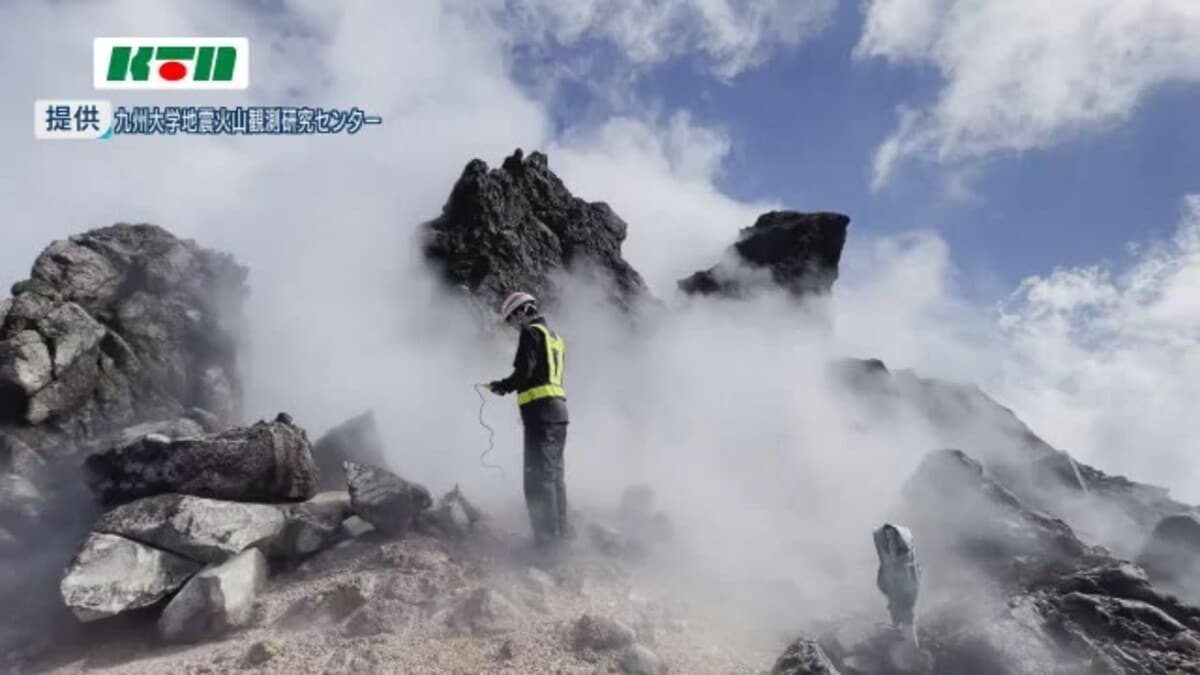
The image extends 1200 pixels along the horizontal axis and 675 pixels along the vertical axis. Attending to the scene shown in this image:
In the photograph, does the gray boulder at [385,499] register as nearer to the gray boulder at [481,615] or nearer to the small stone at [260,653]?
the gray boulder at [481,615]

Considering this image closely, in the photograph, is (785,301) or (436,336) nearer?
(436,336)

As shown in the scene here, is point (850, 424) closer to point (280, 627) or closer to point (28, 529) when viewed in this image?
point (280, 627)

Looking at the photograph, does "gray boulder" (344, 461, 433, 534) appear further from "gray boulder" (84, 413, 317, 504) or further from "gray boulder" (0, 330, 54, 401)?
"gray boulder" (0, 330, 54, 401)

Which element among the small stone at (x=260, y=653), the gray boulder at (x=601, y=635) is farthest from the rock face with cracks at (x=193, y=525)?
the gray boulder at (x=601, y=635)

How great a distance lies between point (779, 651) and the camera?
673 cm

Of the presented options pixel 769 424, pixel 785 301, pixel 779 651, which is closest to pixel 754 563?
pixel 779 651

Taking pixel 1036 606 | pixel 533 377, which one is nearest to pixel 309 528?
pixel 533 377

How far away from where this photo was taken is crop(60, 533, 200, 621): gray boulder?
6520mm

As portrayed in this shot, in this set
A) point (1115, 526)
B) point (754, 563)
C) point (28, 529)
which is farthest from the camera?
point (1115, 526)

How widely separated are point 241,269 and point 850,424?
44.6 ft

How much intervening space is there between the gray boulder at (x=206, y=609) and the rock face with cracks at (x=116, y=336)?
192 inches

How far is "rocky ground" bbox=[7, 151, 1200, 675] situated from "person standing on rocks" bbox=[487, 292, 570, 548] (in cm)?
43

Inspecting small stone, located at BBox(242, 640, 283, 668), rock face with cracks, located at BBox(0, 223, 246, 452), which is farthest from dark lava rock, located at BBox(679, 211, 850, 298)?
small stone, located at BBox(242, 640, 283, 668)

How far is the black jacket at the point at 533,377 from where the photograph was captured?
8086 mm
